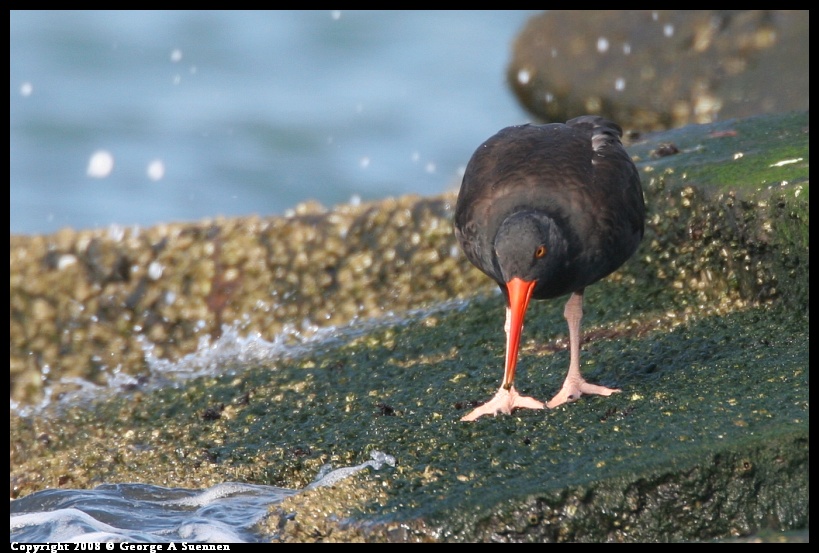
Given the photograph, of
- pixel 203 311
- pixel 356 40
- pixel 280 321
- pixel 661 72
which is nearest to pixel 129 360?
pixel 203 311

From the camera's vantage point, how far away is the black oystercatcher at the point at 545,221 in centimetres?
385

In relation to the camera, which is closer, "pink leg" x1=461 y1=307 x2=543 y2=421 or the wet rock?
"pink leg" x1=461 y1=307 x2=543 y2=421

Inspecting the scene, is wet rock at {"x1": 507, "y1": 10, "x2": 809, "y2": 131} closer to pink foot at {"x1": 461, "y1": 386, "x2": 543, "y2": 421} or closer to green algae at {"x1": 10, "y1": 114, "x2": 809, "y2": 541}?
green algae at {"x1": 10, "y1": 114, "x2": 809, "y2": 541}

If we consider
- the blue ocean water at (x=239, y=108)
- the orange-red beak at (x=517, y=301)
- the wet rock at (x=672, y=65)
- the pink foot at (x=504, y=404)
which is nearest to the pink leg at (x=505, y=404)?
the pink foot at (x=504, y=404)

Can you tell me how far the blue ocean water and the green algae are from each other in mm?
5755

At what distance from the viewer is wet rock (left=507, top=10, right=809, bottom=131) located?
28.7 feet

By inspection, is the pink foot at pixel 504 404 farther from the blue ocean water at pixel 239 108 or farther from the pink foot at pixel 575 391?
the blue ocean water at pixel 239 108

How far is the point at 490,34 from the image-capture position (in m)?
15.2

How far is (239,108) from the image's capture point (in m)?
13.6

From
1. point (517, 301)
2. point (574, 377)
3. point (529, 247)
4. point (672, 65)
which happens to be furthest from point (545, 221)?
point (672, 65)

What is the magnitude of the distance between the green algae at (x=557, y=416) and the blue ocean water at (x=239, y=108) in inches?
227

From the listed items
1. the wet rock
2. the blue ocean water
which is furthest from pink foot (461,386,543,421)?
the blue ocean water

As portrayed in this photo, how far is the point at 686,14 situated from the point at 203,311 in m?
5.84

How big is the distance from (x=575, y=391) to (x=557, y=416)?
12.0 inches
